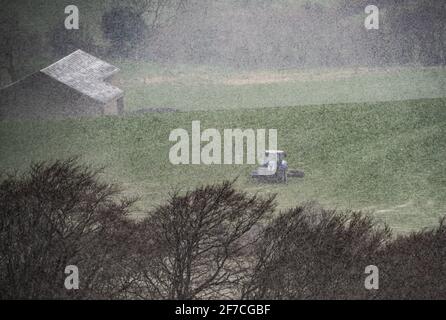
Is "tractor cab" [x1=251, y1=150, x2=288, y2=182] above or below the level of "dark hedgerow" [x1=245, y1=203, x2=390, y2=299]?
above

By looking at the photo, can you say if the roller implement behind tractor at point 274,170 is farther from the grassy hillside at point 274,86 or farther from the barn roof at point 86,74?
the barn roof at point 86,74

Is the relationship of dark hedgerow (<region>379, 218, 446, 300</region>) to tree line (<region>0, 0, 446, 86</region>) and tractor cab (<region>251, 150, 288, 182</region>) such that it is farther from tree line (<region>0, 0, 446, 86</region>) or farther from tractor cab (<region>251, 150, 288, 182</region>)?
tree line (<region>0, 0, 446, 86</region>)

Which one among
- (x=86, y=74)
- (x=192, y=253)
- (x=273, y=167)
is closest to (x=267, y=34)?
(x=273, y=167)

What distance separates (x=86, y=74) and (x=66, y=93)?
751 millimetres

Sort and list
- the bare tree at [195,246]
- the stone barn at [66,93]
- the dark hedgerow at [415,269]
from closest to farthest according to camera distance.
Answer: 1. the bare tree at [195,246]
2. the dark hedgerow at [415,269]
3. the stone barn at [66,93]

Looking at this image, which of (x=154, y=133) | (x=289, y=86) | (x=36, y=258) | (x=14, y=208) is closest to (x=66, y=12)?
(x=154, y=133)

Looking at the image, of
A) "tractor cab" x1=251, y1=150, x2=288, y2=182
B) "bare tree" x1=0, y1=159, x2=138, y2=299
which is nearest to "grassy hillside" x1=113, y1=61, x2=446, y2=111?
"tractor cab" x1=251, y1=150, x2=288, y2=182

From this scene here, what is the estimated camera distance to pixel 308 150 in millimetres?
28594

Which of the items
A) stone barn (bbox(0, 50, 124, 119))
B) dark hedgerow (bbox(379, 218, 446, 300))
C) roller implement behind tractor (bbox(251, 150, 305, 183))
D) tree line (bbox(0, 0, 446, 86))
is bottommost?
dark hedgerow (bbox(379, 218, 446, 300))

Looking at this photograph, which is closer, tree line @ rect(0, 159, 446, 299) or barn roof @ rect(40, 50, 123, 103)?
tree line @ rect(0, 159, 446, 299)

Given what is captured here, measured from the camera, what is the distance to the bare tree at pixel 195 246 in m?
18.5

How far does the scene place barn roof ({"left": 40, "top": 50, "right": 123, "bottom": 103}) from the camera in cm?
2828

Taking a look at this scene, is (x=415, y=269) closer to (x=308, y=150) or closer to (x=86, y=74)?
(x=308, y=150)

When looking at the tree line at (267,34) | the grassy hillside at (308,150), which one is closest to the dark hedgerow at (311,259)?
the grassy hillside at (308,150)
